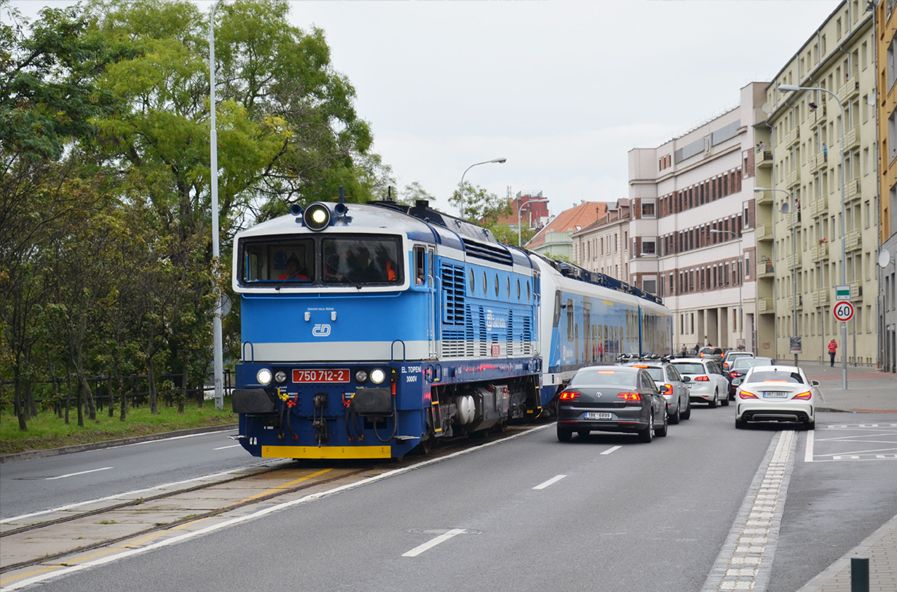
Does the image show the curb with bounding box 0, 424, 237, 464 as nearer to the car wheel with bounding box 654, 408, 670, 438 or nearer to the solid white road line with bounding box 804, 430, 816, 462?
the car wheel with bounding box 654, 408, 670, 438

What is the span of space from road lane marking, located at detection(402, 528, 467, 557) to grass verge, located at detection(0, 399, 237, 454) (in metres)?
15.8

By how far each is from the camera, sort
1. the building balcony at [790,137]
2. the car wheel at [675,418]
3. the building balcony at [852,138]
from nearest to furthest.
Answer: the car wheel at [675,418], the building balcony at [852,138], the building balcony at [790,137]

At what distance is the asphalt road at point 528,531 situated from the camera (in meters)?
10.8

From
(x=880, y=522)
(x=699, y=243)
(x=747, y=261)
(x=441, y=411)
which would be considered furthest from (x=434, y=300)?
(x=699, y=243)

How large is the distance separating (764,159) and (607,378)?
269ft

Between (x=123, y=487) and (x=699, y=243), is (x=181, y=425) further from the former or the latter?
(x=699, y=243)

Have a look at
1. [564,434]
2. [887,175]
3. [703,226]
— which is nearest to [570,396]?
[564,434]

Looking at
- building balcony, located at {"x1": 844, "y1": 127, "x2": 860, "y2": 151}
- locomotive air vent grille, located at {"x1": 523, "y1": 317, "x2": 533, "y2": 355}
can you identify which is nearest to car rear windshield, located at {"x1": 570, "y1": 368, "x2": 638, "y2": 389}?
locomotive air vent grille, located at {"x1": 523, "y1": 317, "x2": 533, "y2": 355}

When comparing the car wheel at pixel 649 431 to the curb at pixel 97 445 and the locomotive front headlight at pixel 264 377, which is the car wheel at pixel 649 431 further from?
the curb at pixel 97 445

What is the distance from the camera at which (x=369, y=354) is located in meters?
20.5

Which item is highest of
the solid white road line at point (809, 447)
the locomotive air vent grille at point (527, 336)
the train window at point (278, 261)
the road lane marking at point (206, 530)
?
the train window at point (278, 261)

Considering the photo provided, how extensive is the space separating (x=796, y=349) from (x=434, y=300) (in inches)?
1669

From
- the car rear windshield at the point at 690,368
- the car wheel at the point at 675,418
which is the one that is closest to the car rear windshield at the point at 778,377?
the car wheel at the point at 675,418

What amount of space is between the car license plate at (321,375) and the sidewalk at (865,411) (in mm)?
8704
